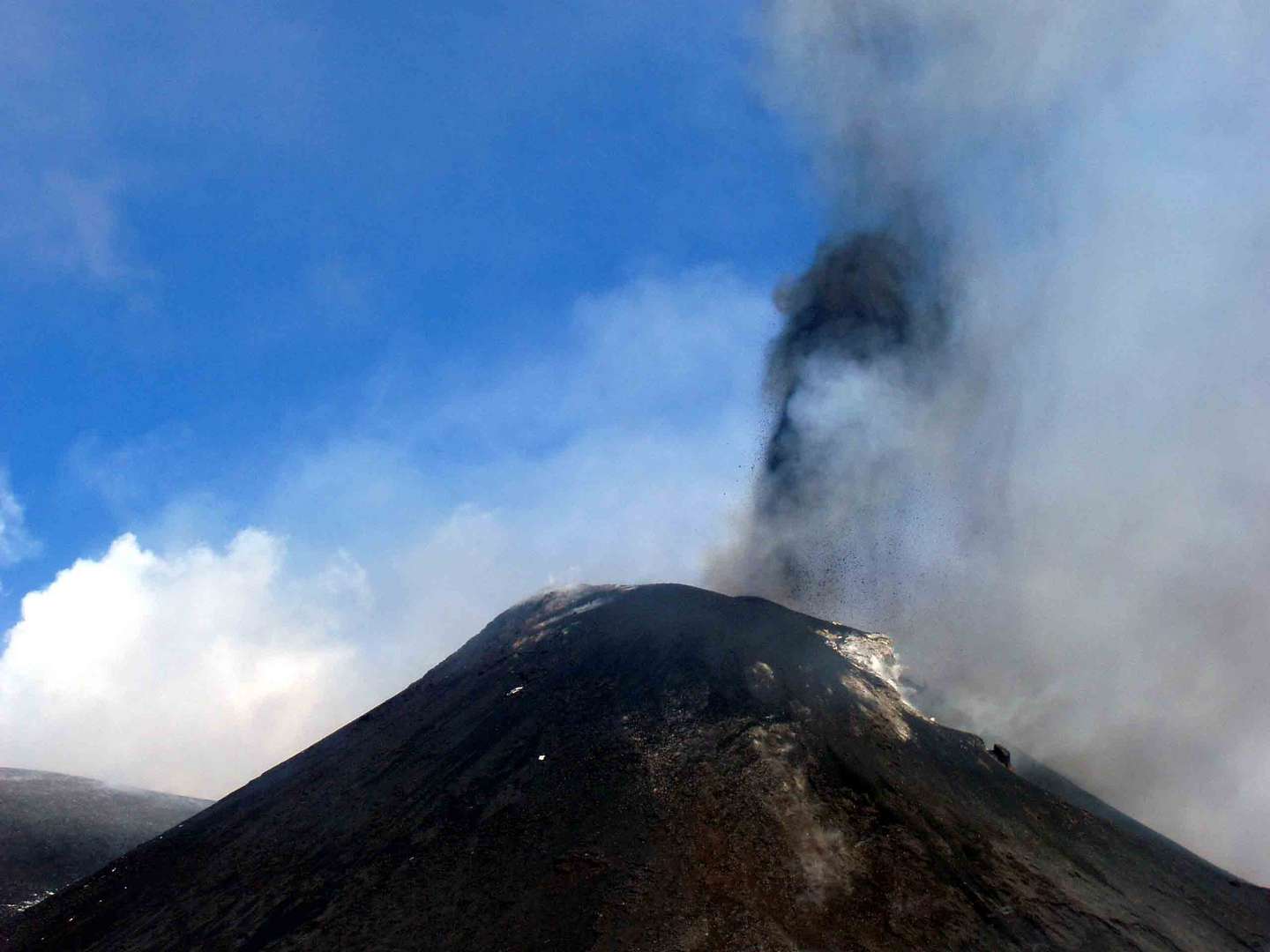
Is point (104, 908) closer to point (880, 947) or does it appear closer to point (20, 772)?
point (880, 947)

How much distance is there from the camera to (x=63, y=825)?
4656cm

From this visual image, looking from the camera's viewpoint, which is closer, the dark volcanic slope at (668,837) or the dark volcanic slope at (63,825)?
the dark volcanic slope at (668,837)

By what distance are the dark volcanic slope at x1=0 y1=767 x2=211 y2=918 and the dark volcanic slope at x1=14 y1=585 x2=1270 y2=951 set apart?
14.7 m

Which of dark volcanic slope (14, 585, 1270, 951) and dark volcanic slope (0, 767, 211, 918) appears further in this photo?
dark volcanic slope (0, 767, 211, 918)

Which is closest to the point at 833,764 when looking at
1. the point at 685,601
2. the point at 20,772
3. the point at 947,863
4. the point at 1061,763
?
the point at 947,863

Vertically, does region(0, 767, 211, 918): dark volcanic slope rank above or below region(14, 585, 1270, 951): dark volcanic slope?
below

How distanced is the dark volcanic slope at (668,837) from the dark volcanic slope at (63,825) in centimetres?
1469

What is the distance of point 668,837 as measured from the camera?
67.4 ft

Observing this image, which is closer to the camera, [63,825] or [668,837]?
[668,837]

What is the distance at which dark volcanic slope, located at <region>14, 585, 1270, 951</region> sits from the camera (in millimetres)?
18766

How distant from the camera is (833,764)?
2342cm

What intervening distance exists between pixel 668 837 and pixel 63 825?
41140 mm

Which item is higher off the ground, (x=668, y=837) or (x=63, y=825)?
(x=668, y=837)

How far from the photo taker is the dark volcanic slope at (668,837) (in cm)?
1877
